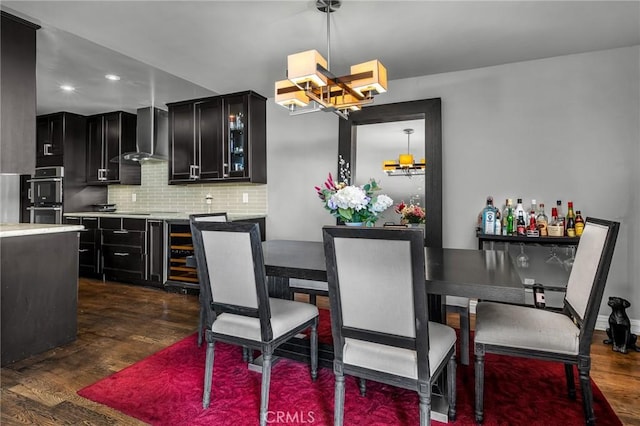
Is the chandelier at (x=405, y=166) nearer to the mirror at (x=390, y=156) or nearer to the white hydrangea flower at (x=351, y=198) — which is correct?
the mirror at (x=390, y=156)

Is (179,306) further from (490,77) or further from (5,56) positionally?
(490,77)

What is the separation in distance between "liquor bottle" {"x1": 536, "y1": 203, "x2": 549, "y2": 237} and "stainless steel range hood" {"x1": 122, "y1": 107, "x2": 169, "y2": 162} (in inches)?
178

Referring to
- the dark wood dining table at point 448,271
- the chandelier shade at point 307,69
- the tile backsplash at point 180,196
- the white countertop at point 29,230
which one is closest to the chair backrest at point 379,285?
the dark wood dining table at point 448,271

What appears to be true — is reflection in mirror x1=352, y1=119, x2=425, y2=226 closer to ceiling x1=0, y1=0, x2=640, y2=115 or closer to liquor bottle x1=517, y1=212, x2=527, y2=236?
ceiling x1=0, y1=0, x2=640, y2=115

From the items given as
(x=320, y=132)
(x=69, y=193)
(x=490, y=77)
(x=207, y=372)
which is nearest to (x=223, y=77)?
(x=320, y=132)

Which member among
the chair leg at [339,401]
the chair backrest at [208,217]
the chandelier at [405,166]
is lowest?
the chair leg at [339,401]

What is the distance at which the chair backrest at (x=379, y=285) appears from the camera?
4.32 feet

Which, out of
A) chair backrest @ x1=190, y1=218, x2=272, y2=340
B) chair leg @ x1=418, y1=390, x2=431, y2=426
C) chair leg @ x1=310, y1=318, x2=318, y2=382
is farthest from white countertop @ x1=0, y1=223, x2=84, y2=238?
chair leg @ x1=418, y1=390, x2=431, y2=426

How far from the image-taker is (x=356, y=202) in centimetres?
211

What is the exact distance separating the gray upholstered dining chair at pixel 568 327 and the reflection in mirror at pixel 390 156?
4.12m

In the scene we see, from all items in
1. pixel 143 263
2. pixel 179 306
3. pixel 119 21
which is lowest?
pixel 179 306

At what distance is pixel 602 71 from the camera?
312 centimetres

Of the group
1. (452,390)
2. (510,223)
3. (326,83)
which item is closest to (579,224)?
(510,223)

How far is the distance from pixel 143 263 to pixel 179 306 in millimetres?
1149
